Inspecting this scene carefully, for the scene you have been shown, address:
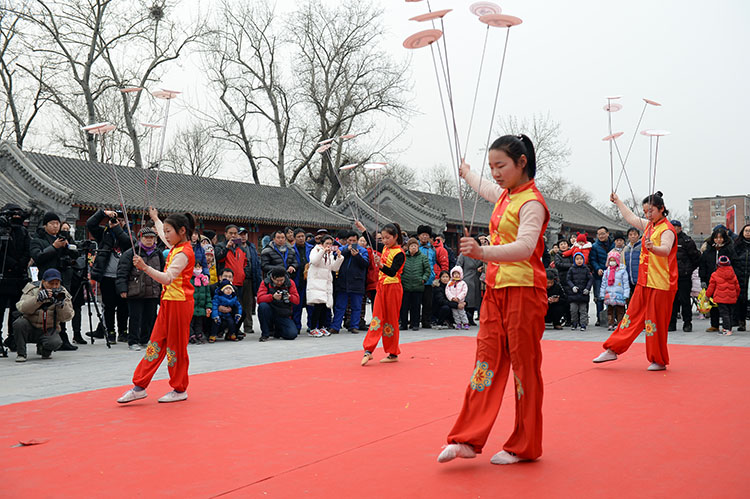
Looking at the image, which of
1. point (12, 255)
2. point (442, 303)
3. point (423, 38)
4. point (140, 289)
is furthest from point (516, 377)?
point (442, 303)

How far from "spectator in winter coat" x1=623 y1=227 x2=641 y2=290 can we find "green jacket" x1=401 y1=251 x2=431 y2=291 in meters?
2.92

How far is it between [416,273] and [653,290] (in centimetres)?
460

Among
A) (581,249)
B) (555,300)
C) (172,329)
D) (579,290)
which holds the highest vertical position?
(581,249)

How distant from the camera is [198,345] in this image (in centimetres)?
824

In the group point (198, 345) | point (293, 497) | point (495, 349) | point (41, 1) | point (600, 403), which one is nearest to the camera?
point (293, 497)

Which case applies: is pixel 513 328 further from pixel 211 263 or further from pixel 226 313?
pixel 211 263

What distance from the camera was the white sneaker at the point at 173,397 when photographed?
4.58m

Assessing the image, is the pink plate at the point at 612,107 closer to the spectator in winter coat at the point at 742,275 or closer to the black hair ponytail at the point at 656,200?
the black hair ponytail at the point at 656,200

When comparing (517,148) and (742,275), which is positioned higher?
(517,148)

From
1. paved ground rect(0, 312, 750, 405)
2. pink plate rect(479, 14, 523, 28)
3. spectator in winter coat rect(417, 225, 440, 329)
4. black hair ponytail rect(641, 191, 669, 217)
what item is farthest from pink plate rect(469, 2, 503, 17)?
spectator in winter coat rect(417, 225, 440, 329)

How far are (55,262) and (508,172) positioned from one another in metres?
6.24

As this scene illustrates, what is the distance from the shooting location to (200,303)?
831cm

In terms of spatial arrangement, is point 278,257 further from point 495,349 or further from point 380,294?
point 495,349

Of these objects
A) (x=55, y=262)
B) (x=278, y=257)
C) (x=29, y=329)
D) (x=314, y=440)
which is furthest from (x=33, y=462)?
(x=278, y=257)
